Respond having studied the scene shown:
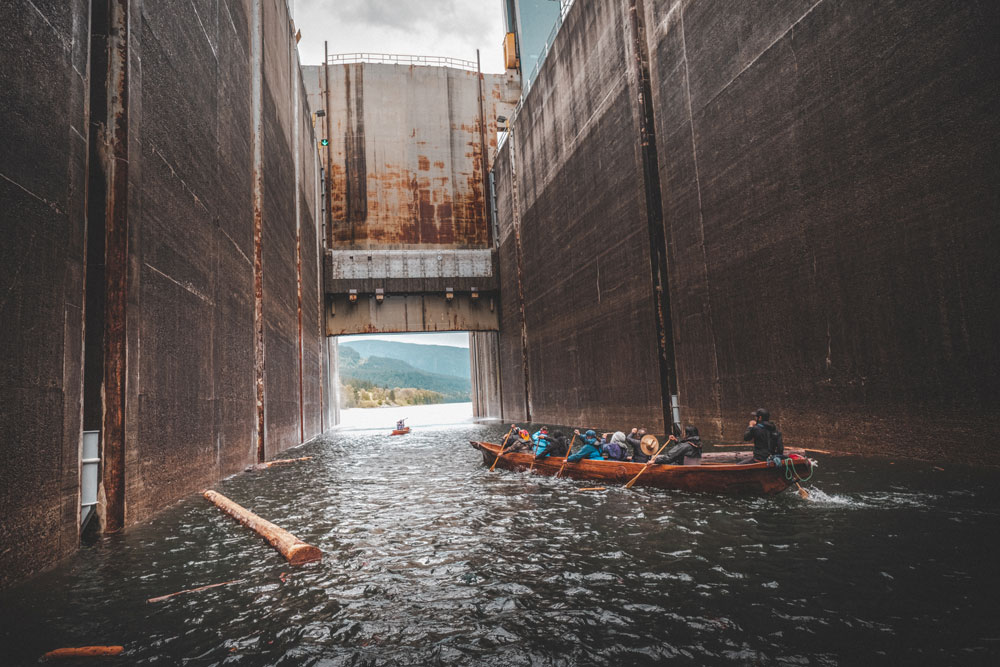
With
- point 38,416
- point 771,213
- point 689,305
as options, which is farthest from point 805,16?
point 38,416

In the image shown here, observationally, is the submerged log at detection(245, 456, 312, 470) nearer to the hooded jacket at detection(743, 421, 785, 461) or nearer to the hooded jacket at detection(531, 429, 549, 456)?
the hooded jacket at detection(531, 429, 549, 456)

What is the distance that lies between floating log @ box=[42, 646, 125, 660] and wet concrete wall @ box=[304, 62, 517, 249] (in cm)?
2849

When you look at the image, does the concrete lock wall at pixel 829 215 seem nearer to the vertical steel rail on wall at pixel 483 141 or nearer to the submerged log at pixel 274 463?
the submerged log at pixel 274 463

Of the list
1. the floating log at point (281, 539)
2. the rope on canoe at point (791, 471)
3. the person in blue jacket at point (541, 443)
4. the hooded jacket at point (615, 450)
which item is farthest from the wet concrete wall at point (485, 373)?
the rope on canoe at point (791, 471)

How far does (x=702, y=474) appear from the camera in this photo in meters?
9.51

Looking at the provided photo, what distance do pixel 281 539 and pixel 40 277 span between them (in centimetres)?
390

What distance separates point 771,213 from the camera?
12812 millimetres

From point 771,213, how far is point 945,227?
3928 millimetres

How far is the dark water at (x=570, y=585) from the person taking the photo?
14.2 ft

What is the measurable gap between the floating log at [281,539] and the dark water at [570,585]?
18 centimetres

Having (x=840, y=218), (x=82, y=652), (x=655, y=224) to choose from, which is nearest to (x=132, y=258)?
(x=82, y=652)

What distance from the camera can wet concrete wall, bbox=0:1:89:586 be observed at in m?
5.36

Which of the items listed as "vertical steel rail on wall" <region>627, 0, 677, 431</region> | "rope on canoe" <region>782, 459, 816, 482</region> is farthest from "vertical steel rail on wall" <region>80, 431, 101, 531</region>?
"vertical steel rail on wall" <region>627, 0, 677, 431</region>

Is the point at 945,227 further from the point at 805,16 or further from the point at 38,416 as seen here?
the point at 38,416
